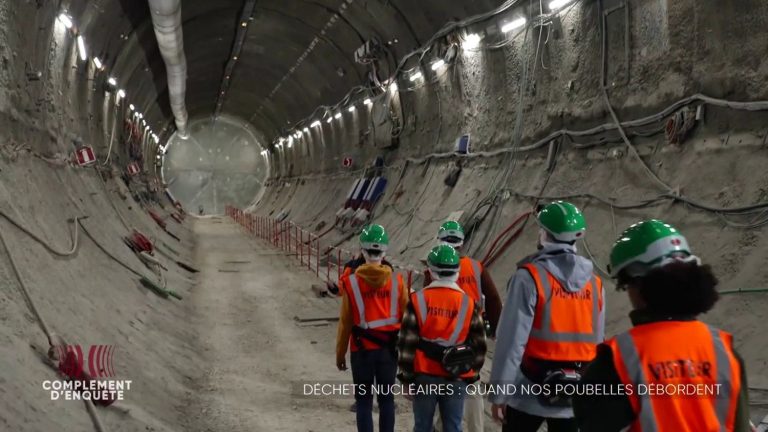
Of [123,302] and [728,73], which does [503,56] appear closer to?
[728,73]

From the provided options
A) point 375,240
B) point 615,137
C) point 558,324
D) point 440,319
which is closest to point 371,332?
point 375,240

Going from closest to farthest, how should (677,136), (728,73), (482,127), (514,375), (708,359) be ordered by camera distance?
(708,359), (514,375), (728,73), (677,136), (482,127)

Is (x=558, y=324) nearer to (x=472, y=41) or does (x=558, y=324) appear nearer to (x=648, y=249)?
(x=648, y=249)

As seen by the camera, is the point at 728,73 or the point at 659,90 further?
the point at 659,90

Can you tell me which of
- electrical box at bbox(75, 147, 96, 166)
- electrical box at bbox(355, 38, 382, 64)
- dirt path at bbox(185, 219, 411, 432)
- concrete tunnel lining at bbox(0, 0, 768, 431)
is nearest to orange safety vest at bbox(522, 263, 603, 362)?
concrete tunnel lining at bbox(0, 0, 768, 431)

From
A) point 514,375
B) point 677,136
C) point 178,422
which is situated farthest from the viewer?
point 677,136

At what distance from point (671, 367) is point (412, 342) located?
198 cm

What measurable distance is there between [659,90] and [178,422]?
5.91 meters

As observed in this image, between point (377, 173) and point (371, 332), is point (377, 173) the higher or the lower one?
the higher one

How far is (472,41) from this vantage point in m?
11.4

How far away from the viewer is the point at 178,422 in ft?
16.8

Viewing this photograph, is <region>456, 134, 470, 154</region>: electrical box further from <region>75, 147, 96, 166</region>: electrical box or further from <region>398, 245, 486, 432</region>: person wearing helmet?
<region>398, 245, 486, 432</region>: person wearing helmet

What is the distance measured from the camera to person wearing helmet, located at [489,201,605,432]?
3041 mm

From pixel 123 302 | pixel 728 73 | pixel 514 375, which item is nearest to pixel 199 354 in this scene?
pixel 123 302
